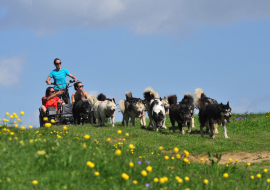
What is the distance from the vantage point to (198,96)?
17969 millimetres

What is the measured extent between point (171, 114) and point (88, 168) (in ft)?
41.5

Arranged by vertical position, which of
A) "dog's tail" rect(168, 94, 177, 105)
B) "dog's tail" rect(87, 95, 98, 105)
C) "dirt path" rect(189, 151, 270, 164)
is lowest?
"dirt path" rect(189, 151, 270, 164)

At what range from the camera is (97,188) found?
516 centimetres

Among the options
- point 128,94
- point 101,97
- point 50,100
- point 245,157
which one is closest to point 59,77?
point 50,100

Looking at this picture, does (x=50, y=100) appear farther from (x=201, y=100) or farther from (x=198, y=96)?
(x=201, y=100)

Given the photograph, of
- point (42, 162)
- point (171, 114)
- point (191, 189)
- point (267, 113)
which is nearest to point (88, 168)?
point (42, 162)

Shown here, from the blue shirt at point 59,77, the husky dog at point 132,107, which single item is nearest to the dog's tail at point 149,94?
the husky dog at point 132,107

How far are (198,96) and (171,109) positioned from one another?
5.29ft

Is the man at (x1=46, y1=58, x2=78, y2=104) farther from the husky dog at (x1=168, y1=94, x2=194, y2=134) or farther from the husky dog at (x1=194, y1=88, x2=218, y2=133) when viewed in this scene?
the husky dog at (x1=194, y1=88, x2=218, y2=133)

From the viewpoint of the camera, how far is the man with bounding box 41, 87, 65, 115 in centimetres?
1847

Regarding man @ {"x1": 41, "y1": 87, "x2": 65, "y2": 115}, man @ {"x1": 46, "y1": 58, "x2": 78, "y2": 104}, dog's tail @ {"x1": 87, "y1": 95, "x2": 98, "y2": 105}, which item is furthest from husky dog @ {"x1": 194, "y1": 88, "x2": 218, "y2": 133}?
man @ {"x1": 41, "y1": 87, "x2": 65, "y2": 115}

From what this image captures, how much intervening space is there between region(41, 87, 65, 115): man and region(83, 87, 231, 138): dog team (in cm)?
231

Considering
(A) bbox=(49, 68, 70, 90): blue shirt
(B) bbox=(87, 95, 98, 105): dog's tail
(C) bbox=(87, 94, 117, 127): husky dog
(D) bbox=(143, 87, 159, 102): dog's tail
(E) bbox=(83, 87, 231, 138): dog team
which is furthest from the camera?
(B) bbox=(87, 95, 98, 105): dog's tail

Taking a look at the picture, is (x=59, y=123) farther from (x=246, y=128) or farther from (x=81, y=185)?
(x=81, y=185)
